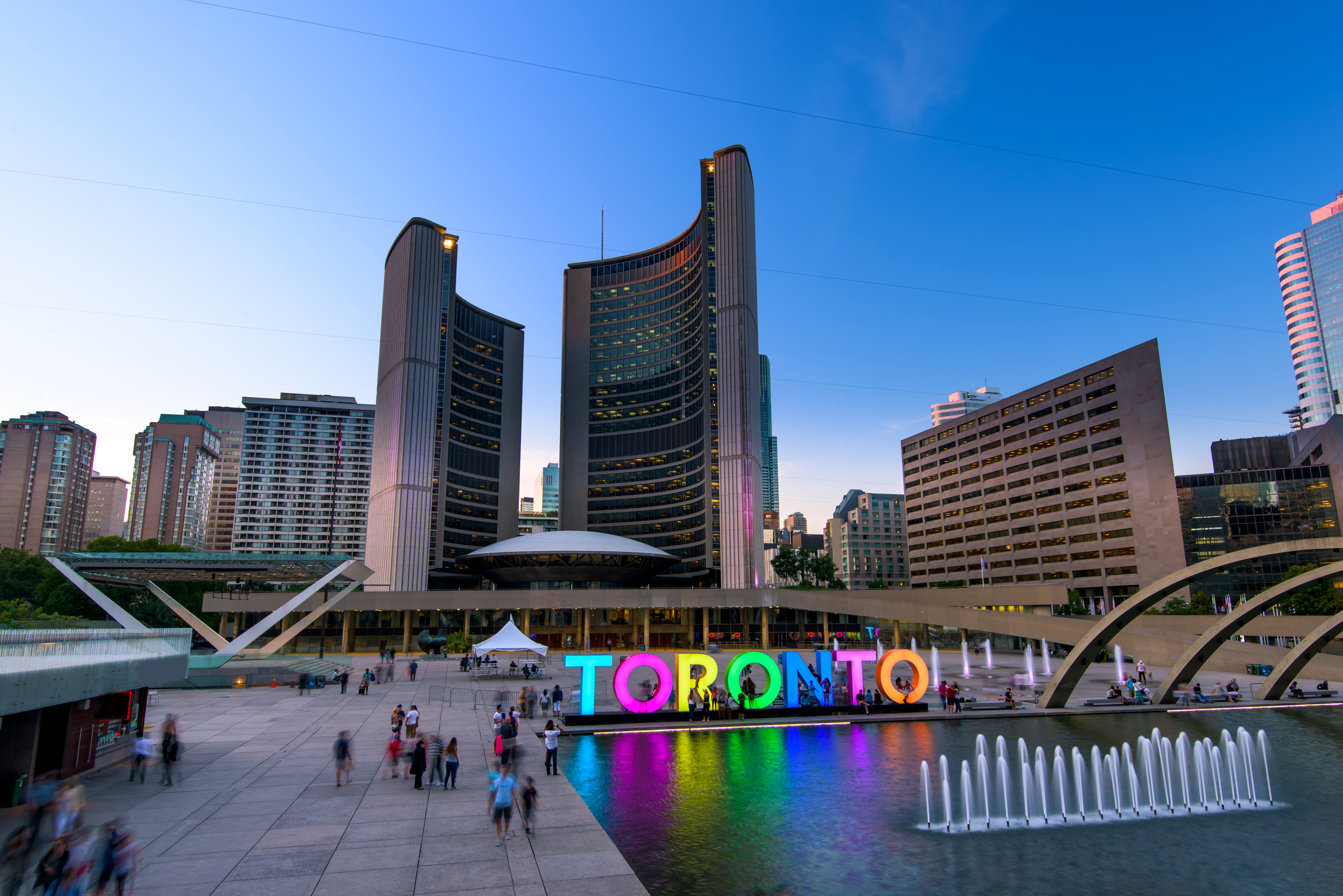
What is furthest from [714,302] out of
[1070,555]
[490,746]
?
[490,746]

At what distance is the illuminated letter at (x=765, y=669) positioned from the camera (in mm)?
31094

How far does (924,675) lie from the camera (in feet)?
111

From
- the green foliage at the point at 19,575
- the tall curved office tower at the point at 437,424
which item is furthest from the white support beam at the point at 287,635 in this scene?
the green foliage at the point at 19,575

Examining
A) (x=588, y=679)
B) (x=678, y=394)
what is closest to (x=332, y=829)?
(x=588, y=679)

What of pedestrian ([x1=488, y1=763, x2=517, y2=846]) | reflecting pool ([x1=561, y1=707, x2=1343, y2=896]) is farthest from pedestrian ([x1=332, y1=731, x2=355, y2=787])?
pedestrian ([x1=488, y1=763, x2=517, y2=846])

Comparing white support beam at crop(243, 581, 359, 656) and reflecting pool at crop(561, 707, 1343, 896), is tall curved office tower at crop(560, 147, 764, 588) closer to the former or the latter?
white support beam at crop(243, 581, 359, 656)

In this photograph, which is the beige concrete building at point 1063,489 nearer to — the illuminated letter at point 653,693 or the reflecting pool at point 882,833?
the reflecting pool at point 882,833

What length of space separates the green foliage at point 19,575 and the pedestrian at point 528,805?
117798 mm

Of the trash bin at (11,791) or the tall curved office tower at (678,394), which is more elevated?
the tall curved office tower at (678,394)

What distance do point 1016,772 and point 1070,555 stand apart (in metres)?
108

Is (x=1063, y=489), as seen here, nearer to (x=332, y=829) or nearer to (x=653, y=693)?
(x=653, y=693)

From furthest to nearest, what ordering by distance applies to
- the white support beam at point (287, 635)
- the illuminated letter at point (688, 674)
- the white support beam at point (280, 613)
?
the white support beam at point (287, 635)
the white support beam at point (280, 613)
the illuminated letter at point (688, 674)

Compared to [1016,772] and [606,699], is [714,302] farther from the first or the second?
[1016,772]

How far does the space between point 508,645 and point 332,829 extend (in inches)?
1359
